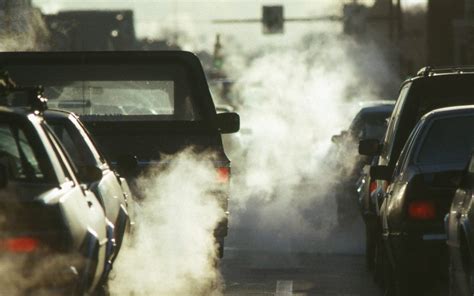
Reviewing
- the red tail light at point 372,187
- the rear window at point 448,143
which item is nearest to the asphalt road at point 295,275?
the red tail light at point 372,187

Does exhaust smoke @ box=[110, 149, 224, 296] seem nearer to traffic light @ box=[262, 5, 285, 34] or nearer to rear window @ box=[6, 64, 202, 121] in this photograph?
rear window @ box=[6, 64, 202, 121]

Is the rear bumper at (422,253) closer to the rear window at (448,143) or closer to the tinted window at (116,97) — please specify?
the rear window at (448,143)

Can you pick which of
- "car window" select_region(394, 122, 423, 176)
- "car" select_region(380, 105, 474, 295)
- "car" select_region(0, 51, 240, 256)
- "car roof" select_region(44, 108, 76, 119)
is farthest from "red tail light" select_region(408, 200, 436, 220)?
"car" select_region(0, 51, 240, 256)

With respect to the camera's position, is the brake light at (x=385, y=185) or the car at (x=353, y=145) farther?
the car at (x=353, y=145)

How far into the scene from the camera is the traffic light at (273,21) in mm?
61188

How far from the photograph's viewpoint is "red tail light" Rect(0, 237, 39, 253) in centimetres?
823

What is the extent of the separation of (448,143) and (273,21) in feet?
161

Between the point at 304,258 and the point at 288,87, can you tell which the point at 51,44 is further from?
the point at 304,258

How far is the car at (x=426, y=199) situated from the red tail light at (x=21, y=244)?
382 cm

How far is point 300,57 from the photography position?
7300 cm

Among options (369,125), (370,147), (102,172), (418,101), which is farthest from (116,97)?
(369,125)

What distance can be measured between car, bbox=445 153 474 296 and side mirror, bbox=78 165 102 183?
2.13 m

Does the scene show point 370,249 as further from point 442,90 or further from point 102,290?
point 102,290

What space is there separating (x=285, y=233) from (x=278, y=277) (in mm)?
5911
